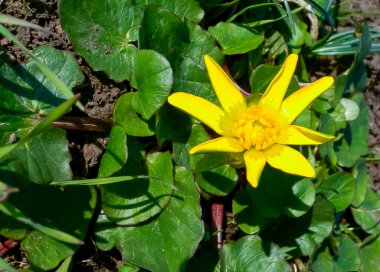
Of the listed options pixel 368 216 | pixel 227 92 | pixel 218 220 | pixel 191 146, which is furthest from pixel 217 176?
pixel 368 216

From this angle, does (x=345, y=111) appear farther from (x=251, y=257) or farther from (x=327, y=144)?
(x=251, y=257)

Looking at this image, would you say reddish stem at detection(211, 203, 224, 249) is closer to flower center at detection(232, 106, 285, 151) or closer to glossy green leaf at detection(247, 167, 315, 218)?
glossy green leaf at detection(247, 167, 315, 218)

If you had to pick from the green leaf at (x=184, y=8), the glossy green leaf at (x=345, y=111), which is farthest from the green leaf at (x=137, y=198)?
the glossy green leaf at (x=345, y=111)

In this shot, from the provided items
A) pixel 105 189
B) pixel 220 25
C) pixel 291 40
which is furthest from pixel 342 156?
pixel 105 189

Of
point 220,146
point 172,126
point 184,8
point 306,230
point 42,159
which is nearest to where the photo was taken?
point 220,146

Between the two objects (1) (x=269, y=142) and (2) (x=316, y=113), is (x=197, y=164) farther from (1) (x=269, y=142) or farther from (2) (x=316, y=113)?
(2) (x=316, y=113)

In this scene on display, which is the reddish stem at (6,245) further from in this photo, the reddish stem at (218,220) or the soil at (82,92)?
the reddish stem at (218,220)
